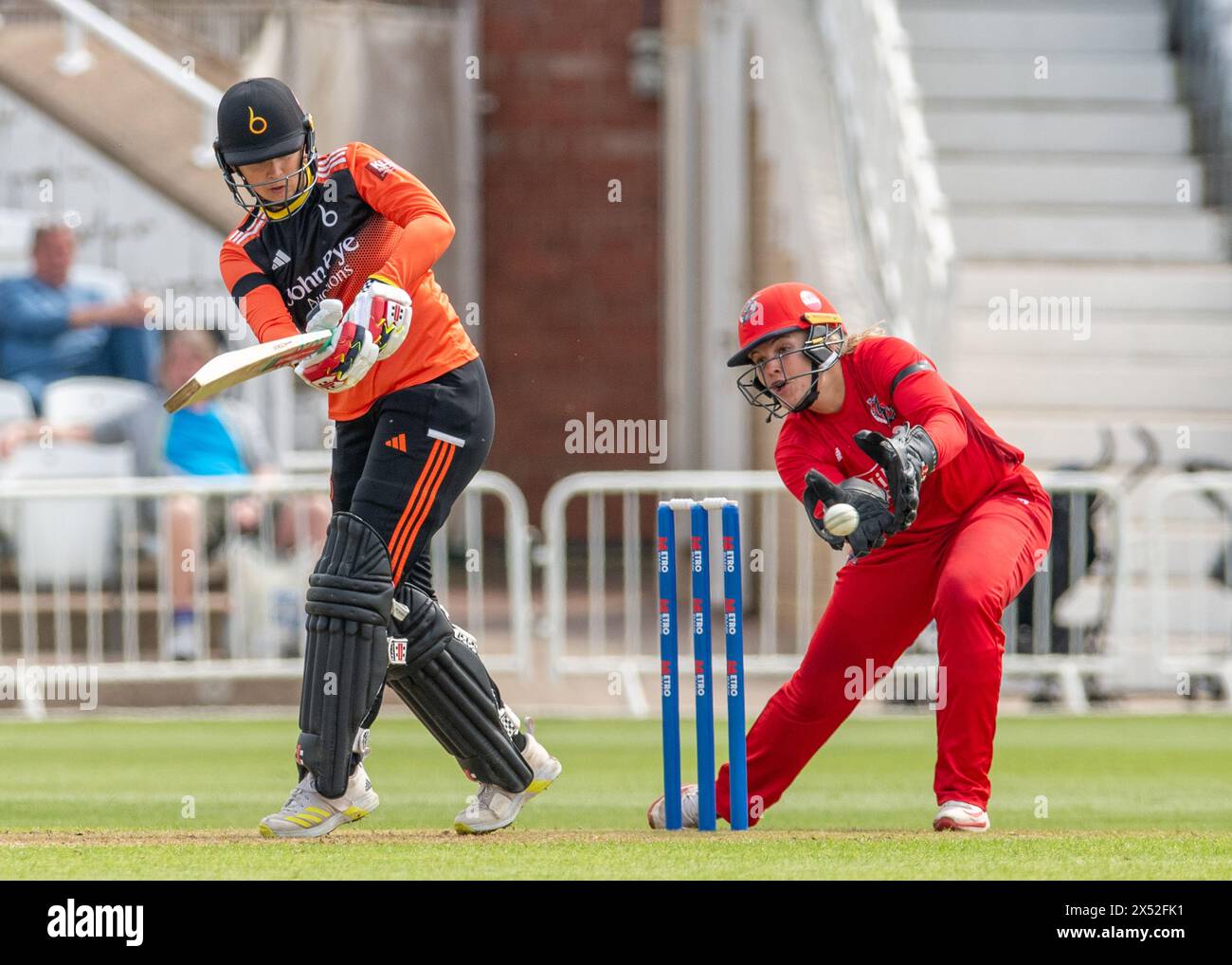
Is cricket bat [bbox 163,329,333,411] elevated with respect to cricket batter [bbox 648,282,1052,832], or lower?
elevated

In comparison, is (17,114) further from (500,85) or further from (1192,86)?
(1192,86)

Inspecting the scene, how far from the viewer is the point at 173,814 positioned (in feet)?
21.4

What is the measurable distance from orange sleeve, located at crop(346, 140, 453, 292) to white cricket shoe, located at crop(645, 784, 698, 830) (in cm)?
168

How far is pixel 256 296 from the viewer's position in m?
5.41

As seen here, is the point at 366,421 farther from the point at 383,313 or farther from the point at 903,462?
the point at 903,462

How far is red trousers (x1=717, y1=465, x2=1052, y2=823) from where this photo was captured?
219 inches

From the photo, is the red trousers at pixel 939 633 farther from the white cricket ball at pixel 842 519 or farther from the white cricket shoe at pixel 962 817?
the white cricket ball at pixel 842 519

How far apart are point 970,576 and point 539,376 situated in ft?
47.3

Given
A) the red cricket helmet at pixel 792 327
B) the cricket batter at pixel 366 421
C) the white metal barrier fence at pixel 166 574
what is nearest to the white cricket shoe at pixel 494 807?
the cricket batter at pixel 366 421

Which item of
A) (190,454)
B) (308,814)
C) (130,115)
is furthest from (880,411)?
(130,115)

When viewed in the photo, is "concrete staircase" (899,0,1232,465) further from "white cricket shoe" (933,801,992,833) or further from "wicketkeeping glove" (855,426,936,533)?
"wicketkeeping glove" (855,426,936,533)

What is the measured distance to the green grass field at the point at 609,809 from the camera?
4.84 m

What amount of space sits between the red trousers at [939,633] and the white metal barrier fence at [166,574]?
411 cm

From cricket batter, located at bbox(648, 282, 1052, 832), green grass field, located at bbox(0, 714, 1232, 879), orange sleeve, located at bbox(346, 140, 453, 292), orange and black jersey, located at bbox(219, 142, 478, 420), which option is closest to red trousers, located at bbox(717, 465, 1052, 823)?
cricket batter, located at bbox(648, 282, 1052, 832)
